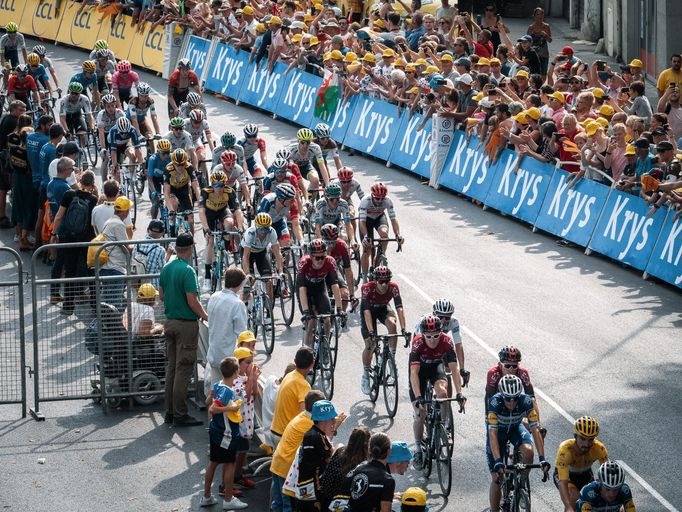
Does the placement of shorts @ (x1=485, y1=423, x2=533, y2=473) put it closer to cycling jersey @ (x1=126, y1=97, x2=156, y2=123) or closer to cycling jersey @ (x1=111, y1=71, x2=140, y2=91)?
cycling jersey @ (x1=126, y1=97, x2=156, y2=123)

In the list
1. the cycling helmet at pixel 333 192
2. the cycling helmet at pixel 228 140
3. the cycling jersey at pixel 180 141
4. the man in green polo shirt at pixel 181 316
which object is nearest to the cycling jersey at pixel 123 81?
the cycling jersey at pixel 180 141

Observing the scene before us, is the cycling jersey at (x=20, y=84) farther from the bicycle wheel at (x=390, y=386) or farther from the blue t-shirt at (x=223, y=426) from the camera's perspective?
the blue t-shirt at (x=223, y=426)

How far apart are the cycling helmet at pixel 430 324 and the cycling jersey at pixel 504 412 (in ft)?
5.01

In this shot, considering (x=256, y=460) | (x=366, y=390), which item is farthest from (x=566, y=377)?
(x=256, y=460)

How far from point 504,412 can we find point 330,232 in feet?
18.3

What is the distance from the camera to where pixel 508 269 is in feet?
71.0

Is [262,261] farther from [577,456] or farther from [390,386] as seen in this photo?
[577,456]

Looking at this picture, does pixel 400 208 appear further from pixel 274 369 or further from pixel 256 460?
pixel 256 460

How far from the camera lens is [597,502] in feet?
38.3

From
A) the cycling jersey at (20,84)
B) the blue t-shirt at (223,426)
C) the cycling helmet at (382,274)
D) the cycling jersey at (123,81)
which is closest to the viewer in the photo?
the blue t-shirt at (223,426)

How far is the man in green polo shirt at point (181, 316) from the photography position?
15.2 meters

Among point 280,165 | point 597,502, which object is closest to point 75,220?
point 280,165

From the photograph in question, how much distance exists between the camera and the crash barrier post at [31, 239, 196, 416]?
52.2 feet

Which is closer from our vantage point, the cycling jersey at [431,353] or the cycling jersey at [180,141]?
the cycling jersey at [431,353]
